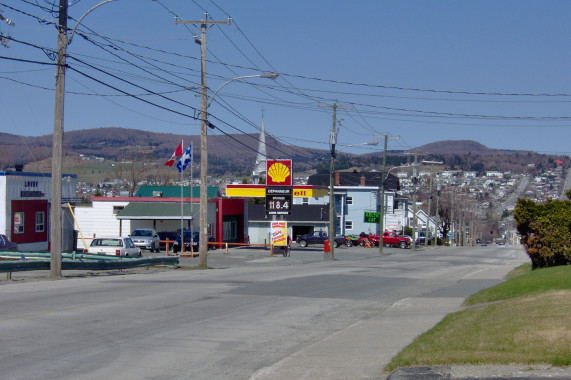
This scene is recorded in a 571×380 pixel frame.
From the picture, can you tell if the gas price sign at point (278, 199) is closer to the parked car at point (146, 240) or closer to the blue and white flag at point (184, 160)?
the blue and white flag at point (184, 160)

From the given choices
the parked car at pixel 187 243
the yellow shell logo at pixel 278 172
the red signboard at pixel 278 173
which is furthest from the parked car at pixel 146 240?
the yellow shell logo at pixel 278 172

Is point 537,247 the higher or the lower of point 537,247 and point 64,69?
the lower

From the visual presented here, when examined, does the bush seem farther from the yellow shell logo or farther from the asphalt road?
the yellow shell logo

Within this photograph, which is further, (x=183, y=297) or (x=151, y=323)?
(x=183, y=297)

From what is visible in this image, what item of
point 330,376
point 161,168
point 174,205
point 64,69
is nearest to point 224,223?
point 174,205

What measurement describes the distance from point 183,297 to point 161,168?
114276mm

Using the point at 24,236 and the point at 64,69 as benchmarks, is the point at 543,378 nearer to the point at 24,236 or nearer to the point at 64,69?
the point at 64,69

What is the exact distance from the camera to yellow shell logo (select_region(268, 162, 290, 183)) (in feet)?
172

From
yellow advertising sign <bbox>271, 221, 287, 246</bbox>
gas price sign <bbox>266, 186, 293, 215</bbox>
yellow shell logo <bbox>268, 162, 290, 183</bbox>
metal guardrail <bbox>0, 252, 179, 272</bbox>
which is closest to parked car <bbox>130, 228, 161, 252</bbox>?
yellow advertising sign <bbox>271, 221, 287, 246</bbox>

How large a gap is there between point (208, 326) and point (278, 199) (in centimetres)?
3899

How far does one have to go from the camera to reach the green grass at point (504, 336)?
834 centimetres

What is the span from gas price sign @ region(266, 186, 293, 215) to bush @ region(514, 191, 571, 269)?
2842 cm

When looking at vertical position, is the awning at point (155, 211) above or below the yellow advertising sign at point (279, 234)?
above

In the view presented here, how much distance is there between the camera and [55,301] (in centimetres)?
1612
